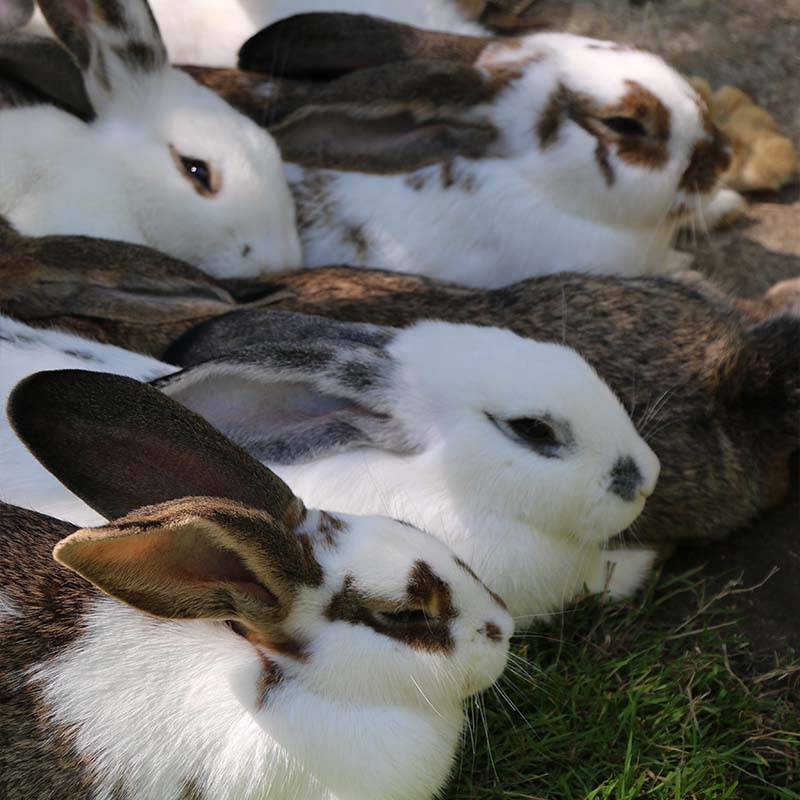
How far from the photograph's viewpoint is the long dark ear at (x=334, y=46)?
3.12 m

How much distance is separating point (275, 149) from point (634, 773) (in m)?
1.71

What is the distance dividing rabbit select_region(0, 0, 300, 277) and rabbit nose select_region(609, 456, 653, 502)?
115 cm

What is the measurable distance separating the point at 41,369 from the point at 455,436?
0.77m

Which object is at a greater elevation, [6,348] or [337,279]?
[6,348]

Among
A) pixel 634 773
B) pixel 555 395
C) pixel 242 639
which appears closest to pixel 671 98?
pixel 555 395

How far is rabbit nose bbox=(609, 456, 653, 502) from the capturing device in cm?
223

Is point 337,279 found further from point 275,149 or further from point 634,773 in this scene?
point 634,773

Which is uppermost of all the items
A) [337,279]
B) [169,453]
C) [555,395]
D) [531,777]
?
[169,453]

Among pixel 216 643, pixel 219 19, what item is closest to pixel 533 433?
pixel 216 643

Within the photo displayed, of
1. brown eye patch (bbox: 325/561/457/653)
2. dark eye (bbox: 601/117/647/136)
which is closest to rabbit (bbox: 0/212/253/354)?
brown eye patch (bbox: 325/561/457/653)

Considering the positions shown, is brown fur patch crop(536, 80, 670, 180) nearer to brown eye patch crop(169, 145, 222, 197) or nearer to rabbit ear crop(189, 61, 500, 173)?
rabbit ear crop(189, 61, 500, 173)

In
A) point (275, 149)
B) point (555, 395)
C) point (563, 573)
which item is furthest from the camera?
point (275, 149)

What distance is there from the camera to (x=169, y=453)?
5.95 ft

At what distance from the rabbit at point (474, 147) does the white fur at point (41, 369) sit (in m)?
0.92
